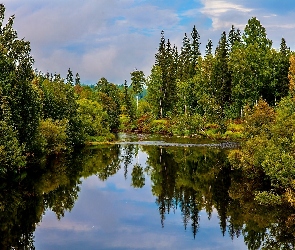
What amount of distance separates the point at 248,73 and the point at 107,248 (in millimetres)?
69006

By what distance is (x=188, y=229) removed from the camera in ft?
96.9

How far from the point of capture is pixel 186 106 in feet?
327

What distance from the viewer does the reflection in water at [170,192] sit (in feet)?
92.8

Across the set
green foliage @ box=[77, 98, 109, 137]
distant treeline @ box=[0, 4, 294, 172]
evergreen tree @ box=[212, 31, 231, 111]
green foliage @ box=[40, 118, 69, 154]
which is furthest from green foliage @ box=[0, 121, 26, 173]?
evergreen tree @ box=[212, 31, 231, 111]

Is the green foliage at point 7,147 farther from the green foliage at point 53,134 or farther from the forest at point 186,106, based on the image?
the green foliage at point 53,134

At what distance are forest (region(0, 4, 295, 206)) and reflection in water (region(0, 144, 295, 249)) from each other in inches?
77.8

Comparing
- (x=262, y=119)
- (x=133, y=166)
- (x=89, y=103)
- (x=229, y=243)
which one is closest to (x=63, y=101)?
(x=89, y=103)

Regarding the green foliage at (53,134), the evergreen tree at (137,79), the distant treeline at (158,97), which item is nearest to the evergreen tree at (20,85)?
the distant treeline at (158,97)

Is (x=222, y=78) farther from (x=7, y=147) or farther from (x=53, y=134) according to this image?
(x=7, y=147)

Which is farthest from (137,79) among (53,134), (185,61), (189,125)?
(53,134)

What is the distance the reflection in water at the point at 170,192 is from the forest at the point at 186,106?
198 cm

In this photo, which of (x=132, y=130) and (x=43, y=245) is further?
(x=132, y=130)

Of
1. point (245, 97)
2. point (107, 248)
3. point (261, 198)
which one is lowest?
point (107, 248)

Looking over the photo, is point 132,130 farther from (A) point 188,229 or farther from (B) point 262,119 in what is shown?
(A) point 188,229
